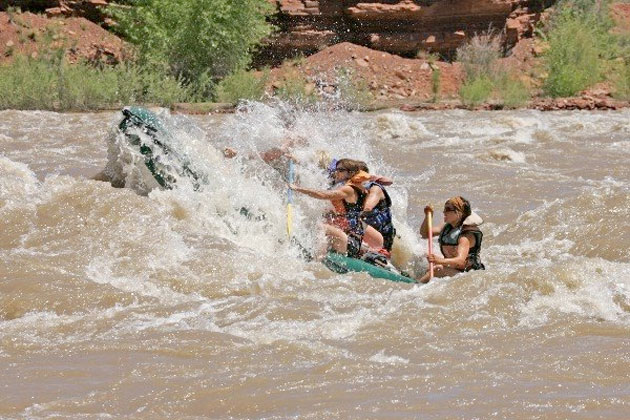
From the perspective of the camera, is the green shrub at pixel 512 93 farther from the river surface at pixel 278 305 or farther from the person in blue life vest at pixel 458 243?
the person in blue life vest at pixel 458 243

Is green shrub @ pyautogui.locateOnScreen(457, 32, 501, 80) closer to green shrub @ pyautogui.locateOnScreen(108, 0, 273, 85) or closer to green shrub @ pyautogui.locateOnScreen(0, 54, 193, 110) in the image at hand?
green shrub @ pyautogui.locateOnScreen(108, 0, 273, 85)

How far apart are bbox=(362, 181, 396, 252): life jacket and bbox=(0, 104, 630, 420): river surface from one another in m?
0.36

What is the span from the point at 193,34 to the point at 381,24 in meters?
8.03

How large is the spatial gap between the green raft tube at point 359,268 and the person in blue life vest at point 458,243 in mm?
200

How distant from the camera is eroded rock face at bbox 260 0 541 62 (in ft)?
100

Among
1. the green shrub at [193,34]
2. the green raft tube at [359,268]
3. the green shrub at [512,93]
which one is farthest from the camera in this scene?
the green shrub at [193,34]

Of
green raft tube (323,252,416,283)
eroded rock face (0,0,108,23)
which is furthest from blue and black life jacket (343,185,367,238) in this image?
eroded rock face (0,0,108,23)

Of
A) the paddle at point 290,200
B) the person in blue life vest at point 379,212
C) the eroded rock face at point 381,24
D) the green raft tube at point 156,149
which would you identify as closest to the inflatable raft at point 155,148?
the green raft tube at point 156,149

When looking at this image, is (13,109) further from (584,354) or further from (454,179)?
(584,354)

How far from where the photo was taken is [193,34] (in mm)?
24547

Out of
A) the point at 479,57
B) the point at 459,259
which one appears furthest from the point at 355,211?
the point at 479,57

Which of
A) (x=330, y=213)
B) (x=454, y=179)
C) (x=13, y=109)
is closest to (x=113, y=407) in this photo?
(x=330, y=213)

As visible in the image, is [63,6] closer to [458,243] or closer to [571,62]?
[571,62]

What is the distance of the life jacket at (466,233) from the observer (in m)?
7.82
